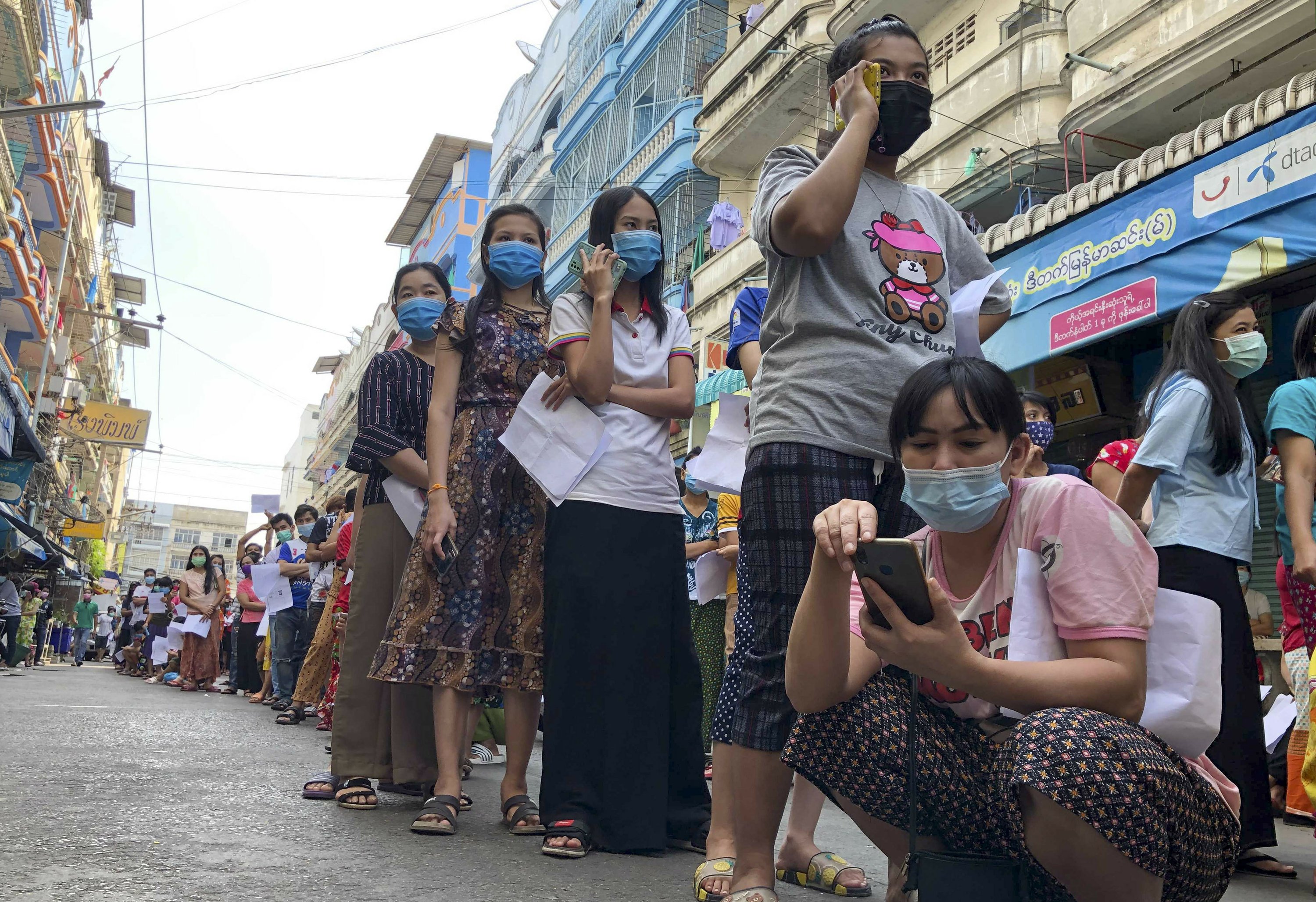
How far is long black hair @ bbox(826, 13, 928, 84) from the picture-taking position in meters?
2.64

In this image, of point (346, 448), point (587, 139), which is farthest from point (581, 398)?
point (346, 448)

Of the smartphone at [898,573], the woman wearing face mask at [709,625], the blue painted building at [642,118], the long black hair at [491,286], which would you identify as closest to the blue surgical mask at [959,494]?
the smartphone at [898,573]

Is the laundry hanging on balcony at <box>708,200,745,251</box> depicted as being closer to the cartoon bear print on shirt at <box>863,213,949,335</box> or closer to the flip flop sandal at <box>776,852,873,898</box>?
the cartoon bear print on shirt at <box>863,213,949,335</box>

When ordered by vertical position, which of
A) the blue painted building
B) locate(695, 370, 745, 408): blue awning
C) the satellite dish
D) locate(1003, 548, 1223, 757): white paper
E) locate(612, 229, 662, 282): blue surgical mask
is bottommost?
locate(1003, 548, 1223, 757): white paper

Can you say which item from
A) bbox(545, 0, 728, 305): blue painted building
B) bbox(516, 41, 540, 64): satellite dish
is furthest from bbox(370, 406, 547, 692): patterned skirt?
bbox(516, 41, 540, 64): satellite dish

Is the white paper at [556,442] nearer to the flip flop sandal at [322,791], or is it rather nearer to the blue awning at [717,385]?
the flip flop sandal at [322,791]

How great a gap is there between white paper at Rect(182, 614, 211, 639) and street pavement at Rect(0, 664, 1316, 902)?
31.2 feet

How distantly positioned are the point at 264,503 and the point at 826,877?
44.8 ft

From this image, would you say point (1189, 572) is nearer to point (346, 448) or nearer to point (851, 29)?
point (851, 29)

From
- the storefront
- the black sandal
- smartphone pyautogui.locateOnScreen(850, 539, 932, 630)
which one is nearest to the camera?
smartphone pyautogui.locateOnScreen(850, 539, 932, 630)

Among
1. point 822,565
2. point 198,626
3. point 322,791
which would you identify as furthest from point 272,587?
point 822,565

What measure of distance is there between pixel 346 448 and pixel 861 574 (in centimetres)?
5607

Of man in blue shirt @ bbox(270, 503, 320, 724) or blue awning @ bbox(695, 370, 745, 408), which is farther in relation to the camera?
blue awning @ bbox(695, 370, 745, 408)

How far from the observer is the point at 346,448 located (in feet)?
182
